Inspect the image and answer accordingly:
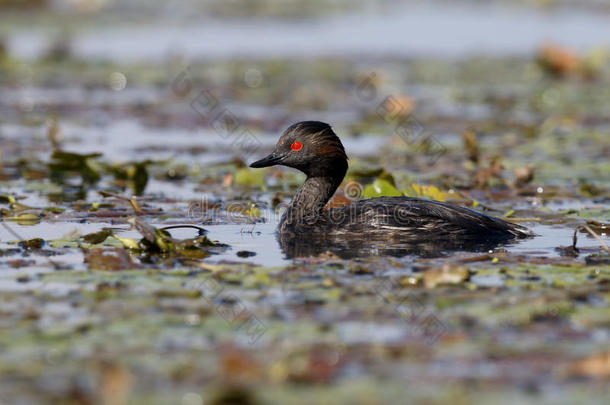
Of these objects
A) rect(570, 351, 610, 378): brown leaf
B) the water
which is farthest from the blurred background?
the water

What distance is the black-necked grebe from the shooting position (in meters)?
8.96

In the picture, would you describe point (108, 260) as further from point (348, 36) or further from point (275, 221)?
point (348, 36)

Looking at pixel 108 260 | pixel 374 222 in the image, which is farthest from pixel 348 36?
pixel 108 260

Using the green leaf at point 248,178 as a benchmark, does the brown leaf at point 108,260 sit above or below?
below

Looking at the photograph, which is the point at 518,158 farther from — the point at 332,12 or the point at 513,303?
the point at 332,12

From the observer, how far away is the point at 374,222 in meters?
9.05

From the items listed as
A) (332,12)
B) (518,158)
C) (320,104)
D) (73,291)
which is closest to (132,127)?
(320,104)

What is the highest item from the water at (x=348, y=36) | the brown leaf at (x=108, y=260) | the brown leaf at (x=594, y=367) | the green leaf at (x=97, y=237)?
the water at (x=348, y=36)

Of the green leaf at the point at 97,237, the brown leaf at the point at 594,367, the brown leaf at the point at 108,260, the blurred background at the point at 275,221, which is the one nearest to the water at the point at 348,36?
the blurred background at the point at 275,221

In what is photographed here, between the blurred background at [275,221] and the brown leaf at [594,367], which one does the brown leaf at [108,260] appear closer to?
the blurred background at [275,221]

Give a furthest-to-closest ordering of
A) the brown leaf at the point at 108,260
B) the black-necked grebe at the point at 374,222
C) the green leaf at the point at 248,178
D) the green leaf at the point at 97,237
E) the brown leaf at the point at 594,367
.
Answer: the green leaf at the point at 248,178, the black-necked grebe at the point at 374,222, the green leaf at the point at 97,237, the brown leaf at the point at 108,260, the brown leaf at the point at 594,367

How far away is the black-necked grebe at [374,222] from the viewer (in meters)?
8.96

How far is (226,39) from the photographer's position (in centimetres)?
3045

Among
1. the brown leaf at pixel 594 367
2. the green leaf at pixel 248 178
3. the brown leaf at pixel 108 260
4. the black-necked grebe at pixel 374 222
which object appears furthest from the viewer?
the green leaf at pixel 248 178
